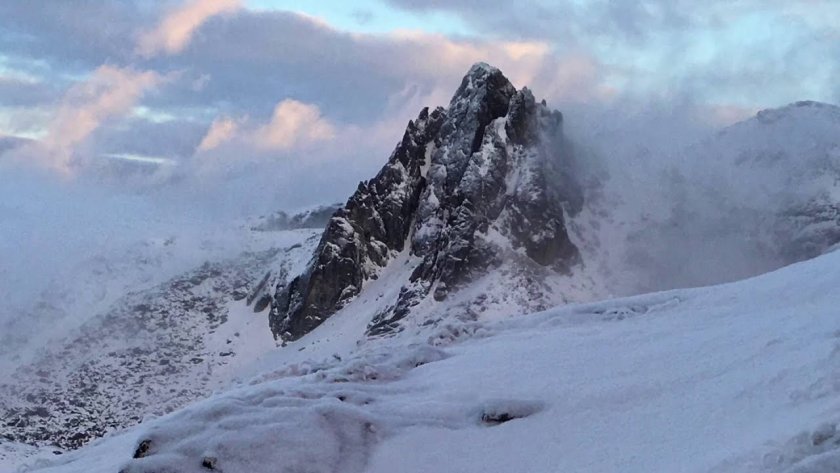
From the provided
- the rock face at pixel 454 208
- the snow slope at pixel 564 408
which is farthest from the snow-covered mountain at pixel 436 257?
the snow slope at pixel 564 408

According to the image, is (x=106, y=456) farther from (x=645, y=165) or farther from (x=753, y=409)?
(x=645, y=165)

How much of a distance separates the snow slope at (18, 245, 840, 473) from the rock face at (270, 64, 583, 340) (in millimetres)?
58466

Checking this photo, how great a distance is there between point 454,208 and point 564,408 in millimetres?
70879

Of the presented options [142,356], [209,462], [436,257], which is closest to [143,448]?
[209,462]

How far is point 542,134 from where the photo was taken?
90062 millimetres

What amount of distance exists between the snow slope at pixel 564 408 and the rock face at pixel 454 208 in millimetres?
58466

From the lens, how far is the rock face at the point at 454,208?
7956cm

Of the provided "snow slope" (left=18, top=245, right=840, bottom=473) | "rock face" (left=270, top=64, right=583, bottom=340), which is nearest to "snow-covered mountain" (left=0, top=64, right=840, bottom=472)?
"rock face" (left=270, top=64, right=583, bottom=340)

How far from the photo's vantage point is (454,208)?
83000 millimetres

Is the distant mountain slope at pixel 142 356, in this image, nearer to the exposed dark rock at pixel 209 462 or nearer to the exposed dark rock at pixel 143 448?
the exposed dark rock at pixel 143 448

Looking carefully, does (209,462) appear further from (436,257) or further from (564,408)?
(436,257)

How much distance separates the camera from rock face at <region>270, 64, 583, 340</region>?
7956 centimetres

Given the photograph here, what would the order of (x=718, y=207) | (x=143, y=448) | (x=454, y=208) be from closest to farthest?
(x=143, y=448) < (x=454, y=208) < (x=718, y=207)

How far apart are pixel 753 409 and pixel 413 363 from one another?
7.47 meters
